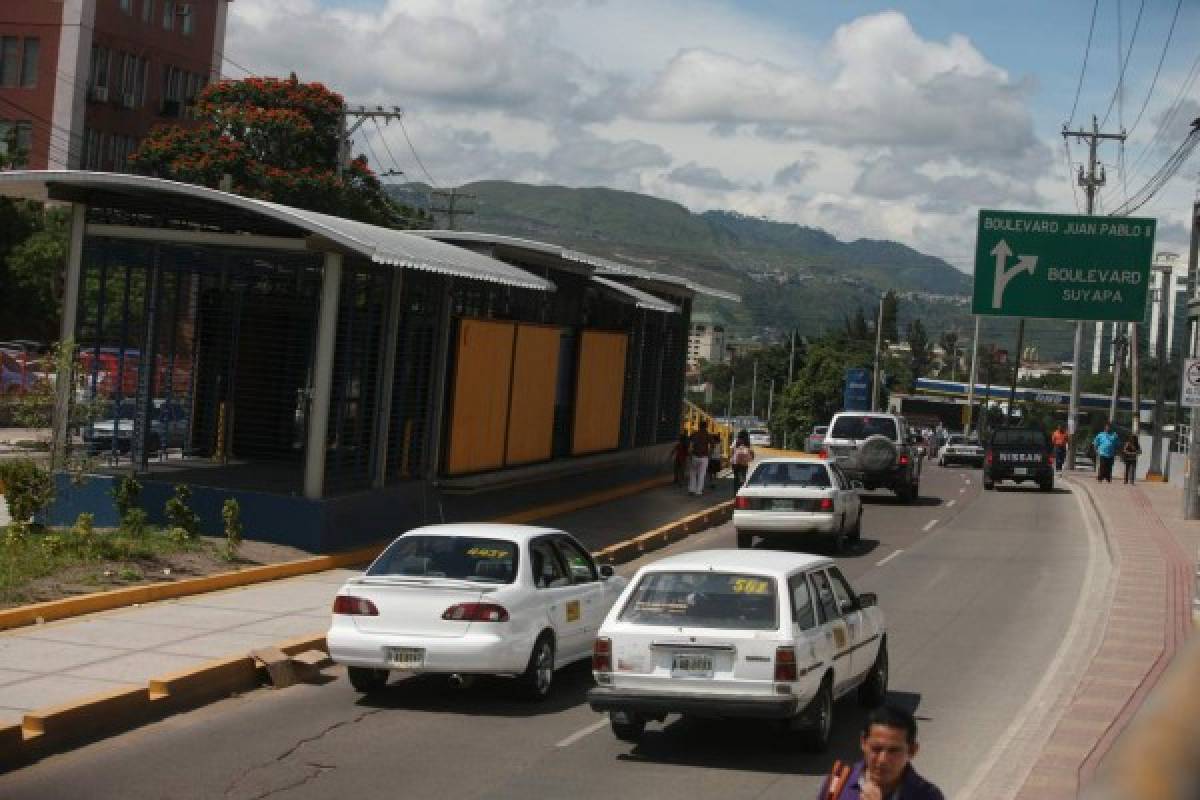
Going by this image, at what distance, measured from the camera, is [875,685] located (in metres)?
13.9

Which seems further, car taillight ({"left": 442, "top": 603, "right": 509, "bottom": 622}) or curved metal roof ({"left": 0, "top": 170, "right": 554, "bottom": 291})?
curved metal roof ({"left": 0, "top": 170, "right": 554, "bottom": 291})

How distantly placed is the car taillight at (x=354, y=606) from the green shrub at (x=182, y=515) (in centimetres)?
720

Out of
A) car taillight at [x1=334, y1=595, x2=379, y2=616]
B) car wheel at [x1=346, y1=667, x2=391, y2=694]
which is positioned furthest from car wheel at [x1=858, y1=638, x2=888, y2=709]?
car taillight at [x1=334, y1=595, x2=379, y2=616]

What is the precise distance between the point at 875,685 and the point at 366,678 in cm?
447

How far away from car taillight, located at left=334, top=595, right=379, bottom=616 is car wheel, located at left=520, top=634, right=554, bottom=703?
1427mm

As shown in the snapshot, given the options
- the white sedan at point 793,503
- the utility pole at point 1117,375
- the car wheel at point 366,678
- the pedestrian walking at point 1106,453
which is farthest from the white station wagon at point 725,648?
the utility pole at point 1117,375

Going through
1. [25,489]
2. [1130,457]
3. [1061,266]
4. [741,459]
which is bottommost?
[25,489]

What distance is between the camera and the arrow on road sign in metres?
35.7

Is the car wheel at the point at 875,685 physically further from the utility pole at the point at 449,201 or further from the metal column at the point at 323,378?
the utility pole at the point at 449,201

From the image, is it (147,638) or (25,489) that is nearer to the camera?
(147,638)

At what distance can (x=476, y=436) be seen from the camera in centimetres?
2759

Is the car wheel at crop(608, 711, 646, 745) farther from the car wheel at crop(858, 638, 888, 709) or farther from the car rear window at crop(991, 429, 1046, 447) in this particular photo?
the car rear window at crop(991, 429, 1046, 447)

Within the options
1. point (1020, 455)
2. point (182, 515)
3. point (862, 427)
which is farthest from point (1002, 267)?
point (182, 515)

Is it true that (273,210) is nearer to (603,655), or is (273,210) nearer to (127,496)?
(127,496)
